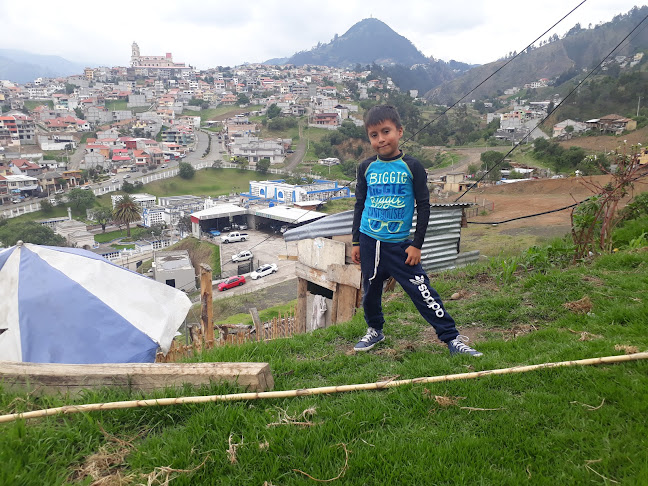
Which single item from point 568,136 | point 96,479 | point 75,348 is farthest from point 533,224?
point 568,136

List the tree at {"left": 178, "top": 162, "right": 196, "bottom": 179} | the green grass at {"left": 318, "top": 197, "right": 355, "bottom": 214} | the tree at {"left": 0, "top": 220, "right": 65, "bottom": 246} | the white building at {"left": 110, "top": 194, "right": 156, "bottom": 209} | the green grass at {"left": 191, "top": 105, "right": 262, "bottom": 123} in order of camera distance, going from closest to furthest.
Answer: the tree at {"left": 0, "top": 220, "right": 65, "bottom": 246}
the green grass at {"left": 318, "top": 197, "right": 355, "bottom": 214}
the white building at {"left": 110, "top": 194, "right": 156, "bottom": 209}
the tree at {"left": 178, "top": 162, "right": 196, "bottom": 179}
the green grass at {"left": 191, "top": 105, "right": 262, "bottom": 123}

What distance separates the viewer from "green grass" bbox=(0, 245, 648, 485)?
1786 mm

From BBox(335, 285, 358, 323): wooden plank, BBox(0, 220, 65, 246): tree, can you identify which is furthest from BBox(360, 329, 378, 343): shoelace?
BBox(0, 220, 65, 246): tree

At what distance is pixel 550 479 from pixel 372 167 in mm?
2161

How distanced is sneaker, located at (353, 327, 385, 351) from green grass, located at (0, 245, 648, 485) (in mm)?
212

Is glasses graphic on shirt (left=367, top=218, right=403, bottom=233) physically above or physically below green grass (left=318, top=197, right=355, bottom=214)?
above

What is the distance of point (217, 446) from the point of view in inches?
77.4

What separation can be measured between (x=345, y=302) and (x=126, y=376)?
3.58 metres

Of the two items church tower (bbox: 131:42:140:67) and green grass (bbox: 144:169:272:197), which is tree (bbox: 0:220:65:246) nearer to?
green grass (bbox: 144:169:272:197)

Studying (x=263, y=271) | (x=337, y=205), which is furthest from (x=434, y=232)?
(x=337, y=205)

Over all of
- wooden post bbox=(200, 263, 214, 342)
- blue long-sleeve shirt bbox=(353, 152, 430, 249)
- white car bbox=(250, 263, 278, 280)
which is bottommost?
white car bbox=(250, 263, 278, 280)

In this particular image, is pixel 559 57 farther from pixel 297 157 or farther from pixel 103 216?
pixel 103 216

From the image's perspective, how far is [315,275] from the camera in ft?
21.1

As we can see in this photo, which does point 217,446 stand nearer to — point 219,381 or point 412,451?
point 219,381
